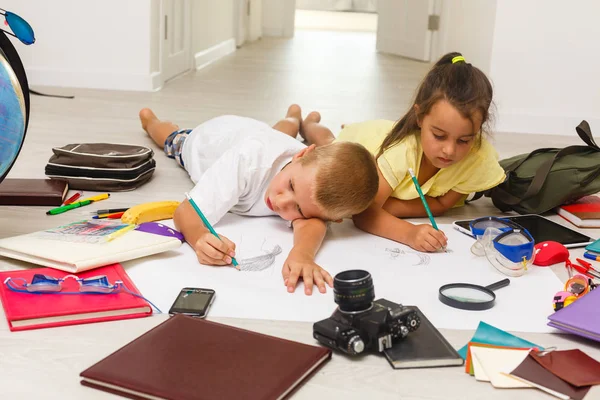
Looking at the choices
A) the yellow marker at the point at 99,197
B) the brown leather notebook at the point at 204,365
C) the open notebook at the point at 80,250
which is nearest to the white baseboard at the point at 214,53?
the yellow marker at the point at 99,197

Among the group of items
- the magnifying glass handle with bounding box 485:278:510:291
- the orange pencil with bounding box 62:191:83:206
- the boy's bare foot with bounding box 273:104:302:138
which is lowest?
the orange pencil with bounding box 62:191:83:206

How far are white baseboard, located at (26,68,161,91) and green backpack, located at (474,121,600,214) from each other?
2.23m

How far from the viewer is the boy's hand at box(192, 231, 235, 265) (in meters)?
1.47

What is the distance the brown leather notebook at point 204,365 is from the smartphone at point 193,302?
0.08 meters

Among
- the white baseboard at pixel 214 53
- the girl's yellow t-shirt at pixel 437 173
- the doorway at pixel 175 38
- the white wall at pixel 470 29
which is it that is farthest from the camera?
the white baseboard at pixel 214 53

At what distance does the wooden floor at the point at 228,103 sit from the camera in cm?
216

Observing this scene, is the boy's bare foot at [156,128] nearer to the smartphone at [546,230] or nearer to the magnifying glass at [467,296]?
the smartphone at [546,230]

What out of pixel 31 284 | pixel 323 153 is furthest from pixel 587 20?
pixel 31 284

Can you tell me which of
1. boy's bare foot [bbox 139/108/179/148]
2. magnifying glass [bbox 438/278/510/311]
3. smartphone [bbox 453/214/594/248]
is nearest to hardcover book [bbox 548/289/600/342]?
magnifying glass [bbox 438/278/510/311]

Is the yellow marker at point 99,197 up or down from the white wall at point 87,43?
down

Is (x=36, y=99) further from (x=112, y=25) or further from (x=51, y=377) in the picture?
(x=51, y=377)

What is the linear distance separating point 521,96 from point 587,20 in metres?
0.40

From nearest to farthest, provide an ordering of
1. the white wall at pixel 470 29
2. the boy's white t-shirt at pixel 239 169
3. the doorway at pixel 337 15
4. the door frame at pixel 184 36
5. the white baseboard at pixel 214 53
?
1. the boy's white t-shirt at pixel 239 169
2. the white wall at pixel 470 29
3. the door frame at pixel 184 36
4. the white baseboard at pixel 214 53
5. the doorway at pixel 337 15

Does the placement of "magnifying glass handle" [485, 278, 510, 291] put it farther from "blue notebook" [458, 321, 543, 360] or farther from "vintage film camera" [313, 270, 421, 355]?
"vintage film camera" [313, 270, 421, 355]
